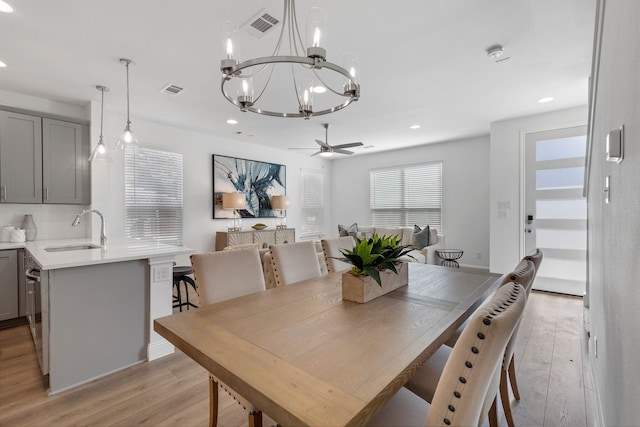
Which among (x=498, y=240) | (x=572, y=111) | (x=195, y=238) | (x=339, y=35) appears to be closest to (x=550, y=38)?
(x=339, y=35)

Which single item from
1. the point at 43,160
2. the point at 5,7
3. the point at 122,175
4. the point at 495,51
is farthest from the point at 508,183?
the point at 43,160

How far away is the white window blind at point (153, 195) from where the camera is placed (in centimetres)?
451

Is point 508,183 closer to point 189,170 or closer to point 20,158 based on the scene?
point 189,170

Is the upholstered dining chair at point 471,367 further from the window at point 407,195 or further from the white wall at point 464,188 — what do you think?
the window at point 407,195

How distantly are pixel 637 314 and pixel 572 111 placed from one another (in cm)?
461

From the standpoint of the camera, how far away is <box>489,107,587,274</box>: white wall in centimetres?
444

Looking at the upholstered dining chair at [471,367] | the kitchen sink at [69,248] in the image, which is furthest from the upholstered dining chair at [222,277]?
the kitchen sink at [69,248]

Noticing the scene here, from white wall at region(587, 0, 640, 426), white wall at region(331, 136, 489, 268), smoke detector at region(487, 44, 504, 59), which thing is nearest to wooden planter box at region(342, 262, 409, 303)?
white wall at region(587, 0, 640, 426)

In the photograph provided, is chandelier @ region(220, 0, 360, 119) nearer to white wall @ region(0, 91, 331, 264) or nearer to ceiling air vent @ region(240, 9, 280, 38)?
ceiling air vent @ region(240, 9, 280, 38)

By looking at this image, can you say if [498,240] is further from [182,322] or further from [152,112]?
[152,112]

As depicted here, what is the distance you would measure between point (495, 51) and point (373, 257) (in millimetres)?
2316

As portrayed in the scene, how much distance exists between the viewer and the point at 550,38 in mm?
2459

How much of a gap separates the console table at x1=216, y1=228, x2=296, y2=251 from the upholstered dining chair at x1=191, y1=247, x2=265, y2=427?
344 cm

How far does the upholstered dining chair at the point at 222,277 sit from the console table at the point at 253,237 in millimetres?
3436
